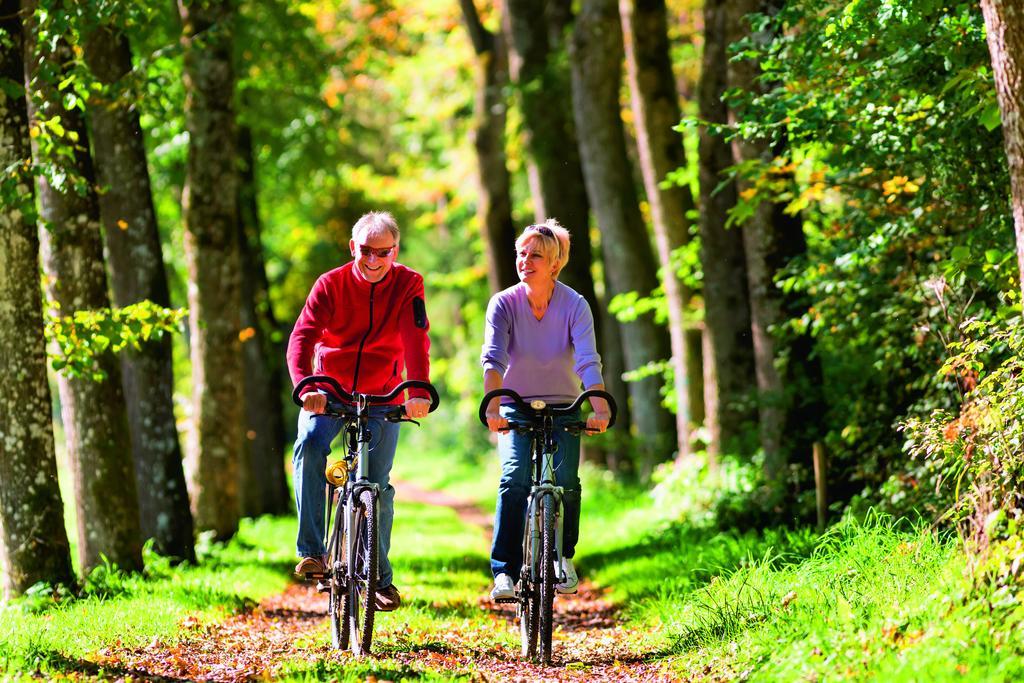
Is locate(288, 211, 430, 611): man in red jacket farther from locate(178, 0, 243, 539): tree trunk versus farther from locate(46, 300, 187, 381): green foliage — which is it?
locate(178, 0, 243, 539): tree trunk

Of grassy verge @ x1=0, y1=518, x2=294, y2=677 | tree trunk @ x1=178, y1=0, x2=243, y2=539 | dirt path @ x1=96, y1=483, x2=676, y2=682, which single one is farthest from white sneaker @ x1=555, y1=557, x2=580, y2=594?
tree trunk @ x1=178, y1=0, x2=243, y2=539

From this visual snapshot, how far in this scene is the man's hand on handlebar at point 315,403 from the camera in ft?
21.1

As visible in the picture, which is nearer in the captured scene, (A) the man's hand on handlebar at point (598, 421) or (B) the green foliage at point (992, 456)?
(B) the green foliage at point (992, 456)

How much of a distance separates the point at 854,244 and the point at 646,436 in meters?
9.63

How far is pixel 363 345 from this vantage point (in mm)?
6926

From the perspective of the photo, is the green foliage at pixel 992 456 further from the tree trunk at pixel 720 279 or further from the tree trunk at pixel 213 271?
the tree trunk at pixel 213 271

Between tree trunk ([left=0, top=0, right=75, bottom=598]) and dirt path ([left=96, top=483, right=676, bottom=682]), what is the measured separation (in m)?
1.22

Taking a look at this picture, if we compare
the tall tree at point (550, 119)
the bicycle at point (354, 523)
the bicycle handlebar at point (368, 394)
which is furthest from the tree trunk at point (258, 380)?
the bicycle handlebar at point (368, 394)

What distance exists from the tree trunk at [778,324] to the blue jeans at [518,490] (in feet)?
14.1

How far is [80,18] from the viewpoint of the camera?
802cm

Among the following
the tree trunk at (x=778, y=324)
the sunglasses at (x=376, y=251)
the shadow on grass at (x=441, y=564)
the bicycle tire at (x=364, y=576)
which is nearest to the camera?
the bicycle tire at (x=364, y=576)

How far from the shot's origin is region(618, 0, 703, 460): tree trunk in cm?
1516

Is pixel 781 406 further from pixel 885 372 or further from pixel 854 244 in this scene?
pixel 854 244

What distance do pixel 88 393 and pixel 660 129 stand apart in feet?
26.9
